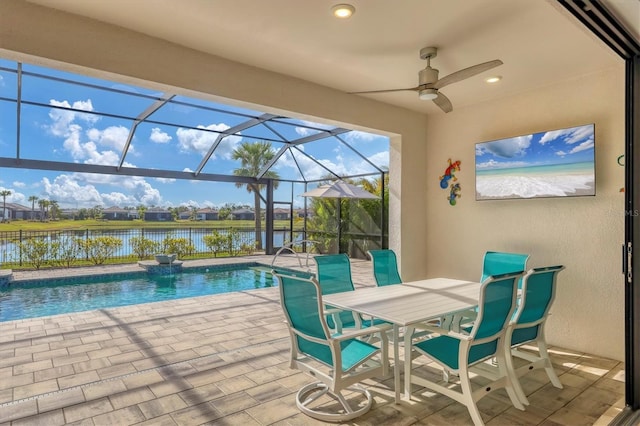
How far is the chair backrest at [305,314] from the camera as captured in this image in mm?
2326

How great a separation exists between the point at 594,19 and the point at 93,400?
4.00 metres

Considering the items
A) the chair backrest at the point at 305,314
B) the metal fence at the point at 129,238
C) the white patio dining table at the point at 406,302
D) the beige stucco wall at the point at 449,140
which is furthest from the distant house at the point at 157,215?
the chair backrest at the point at 305,314

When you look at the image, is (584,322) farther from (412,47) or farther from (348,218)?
(348,218)

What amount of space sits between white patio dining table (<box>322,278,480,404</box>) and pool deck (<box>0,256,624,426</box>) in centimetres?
67

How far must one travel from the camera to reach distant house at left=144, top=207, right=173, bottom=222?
37.1 ft

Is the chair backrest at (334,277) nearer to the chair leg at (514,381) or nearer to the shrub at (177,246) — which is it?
the chair leg at (514,381)

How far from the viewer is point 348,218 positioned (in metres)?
10.5

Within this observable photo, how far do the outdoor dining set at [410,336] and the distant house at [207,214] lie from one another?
9.54m

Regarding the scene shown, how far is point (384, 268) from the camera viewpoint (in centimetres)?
404

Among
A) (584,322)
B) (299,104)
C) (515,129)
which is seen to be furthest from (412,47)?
(584,322)

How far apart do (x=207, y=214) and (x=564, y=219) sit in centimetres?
1045

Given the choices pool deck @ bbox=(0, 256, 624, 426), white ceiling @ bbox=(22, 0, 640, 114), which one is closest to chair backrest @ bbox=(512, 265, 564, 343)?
pool deck @ bbox=(0, 256, 624, 426)

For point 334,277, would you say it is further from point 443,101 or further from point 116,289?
point 116,289

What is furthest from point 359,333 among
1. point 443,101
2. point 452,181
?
point 452,181
